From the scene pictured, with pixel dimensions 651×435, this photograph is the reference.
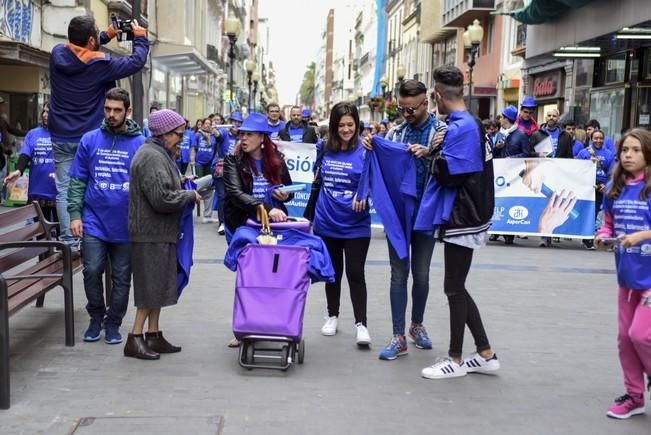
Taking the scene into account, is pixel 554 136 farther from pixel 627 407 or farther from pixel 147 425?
pixel 147 425

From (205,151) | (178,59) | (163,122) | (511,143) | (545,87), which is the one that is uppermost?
(178,59)

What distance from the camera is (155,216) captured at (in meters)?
5.73

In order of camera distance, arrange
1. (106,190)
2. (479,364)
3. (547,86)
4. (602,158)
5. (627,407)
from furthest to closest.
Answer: (547,86) < (602,158) < (106,190) < (479,364) < (627,407)

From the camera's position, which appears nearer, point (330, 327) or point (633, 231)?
point (633, 231)

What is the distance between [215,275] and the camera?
9320 mm

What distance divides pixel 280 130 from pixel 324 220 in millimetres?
8755

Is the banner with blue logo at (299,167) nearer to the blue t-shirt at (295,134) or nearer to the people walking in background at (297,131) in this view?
the people walking in background at (297,131)

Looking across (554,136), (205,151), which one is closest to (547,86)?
(554,136)

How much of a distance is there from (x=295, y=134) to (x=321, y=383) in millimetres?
9809

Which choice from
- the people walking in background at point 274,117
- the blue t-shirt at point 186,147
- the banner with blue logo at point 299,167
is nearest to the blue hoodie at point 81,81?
the banner with blue logo at point 299,167

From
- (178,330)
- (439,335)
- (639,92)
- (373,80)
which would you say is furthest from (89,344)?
(373,80)

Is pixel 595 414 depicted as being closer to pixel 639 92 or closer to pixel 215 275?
pixel 215 275

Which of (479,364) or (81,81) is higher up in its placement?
(81,81)

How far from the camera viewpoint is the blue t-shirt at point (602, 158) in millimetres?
13141
